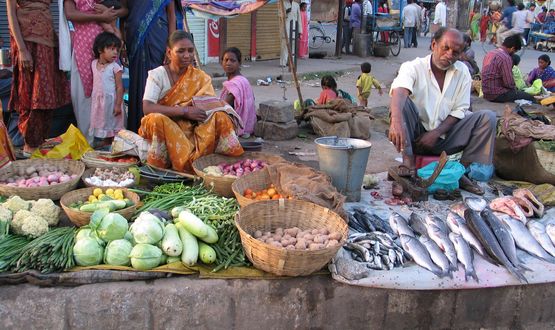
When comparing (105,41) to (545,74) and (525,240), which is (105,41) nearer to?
(525,240)

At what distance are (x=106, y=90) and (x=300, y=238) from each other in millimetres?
3040

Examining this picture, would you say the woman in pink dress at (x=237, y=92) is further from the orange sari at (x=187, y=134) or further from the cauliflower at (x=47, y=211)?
the cauliflower at (x=47, y=211)

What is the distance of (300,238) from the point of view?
3.03 meters

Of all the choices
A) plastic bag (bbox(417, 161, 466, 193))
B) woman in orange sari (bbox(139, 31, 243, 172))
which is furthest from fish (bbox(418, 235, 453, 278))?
woman in orange sari (bbox(139, 31, 243, 172))

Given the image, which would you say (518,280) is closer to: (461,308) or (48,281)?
(461,308)

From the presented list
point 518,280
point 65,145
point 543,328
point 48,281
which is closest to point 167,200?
point 48,281

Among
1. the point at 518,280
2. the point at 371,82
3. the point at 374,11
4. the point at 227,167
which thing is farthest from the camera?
the point at 374,11

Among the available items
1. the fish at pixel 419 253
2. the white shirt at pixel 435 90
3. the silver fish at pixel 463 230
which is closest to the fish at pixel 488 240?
the silver fish at pixel 463 230

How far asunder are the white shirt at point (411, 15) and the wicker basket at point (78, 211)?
18019 mm

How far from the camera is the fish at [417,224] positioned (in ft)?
11.5

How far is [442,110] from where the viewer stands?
14.9 feet

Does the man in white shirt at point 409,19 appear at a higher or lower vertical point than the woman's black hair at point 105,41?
higher

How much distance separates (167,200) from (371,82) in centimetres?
576

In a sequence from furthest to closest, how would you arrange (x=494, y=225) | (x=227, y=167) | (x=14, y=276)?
(x=227, y=167) < (x=494, y=225) < (x=14, y=276)
